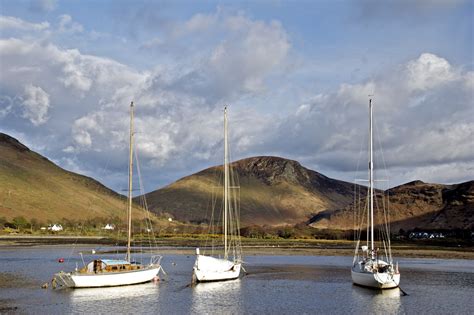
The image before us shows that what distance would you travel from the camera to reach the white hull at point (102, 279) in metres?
48.0

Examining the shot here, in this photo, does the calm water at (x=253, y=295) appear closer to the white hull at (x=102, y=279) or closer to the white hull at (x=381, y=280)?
the white hull at (x=381, y=280)

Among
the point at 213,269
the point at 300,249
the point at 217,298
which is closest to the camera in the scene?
the point at 217,298

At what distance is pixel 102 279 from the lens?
48562 mm

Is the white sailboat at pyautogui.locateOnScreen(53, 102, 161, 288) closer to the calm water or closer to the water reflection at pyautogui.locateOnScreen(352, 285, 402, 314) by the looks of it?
the calm water

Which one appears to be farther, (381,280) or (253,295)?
(381,280)

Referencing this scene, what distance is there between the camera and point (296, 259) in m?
86.1

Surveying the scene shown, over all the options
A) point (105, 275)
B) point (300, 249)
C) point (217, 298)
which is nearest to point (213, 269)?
point (217, 298)

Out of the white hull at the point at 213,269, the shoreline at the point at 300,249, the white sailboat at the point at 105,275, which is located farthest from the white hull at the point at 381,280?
the shoreline at the point at 300,249

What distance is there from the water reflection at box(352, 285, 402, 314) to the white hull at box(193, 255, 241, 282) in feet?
35.3

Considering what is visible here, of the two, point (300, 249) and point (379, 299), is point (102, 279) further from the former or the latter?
point (300, 249)

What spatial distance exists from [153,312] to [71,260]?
41550 mm

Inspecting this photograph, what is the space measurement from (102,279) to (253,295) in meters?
11.8

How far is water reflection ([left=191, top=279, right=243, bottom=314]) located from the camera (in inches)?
1578

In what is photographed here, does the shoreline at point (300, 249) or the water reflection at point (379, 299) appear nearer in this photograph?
the water reflection at point (379, 299)
